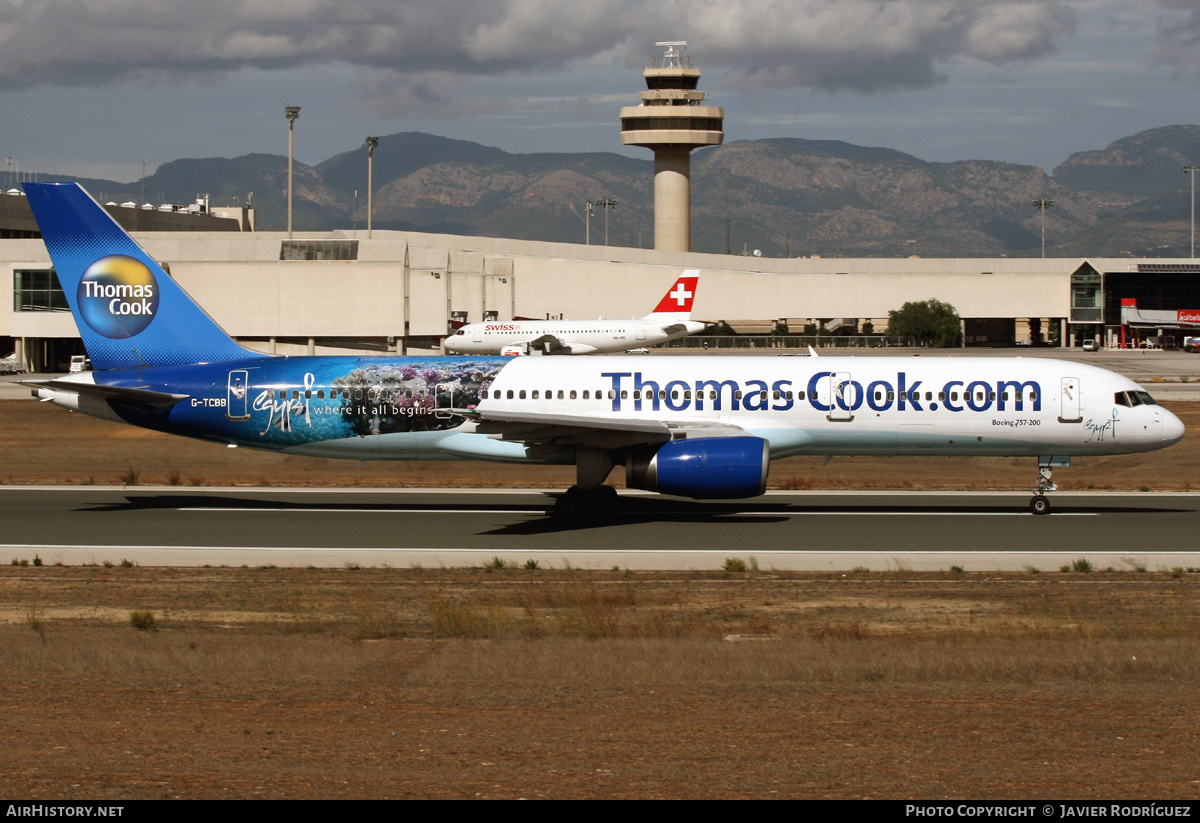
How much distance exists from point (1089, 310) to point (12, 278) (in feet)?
398

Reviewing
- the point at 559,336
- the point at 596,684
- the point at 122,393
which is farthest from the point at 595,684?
the point at 559,336

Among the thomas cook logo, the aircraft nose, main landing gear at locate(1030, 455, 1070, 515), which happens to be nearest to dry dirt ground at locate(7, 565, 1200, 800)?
main landing gear at locate(1030, 455, 1070, 515)

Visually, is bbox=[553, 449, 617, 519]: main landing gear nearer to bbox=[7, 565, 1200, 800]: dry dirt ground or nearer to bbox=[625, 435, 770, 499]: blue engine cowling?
bbox=[625, 435, 770, 499]: blue engine cowling

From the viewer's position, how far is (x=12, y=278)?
92812mm

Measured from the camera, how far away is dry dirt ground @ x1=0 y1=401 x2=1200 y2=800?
11.1m

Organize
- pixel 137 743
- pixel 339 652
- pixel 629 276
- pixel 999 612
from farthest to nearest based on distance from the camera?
pixel 629 276 → pixel 999 612 → pixel 339 652 → pixel 137 743

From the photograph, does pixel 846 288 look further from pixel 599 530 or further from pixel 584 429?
pixel 599 530

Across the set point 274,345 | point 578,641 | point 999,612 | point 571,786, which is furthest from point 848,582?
point 274,345

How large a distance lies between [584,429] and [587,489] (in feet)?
7.35

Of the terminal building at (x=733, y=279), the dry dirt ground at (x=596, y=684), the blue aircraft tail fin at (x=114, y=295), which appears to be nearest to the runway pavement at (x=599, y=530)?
the dry dirt ground at (x=596, y=684)

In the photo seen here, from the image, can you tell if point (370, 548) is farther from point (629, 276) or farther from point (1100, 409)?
point (629, 276)

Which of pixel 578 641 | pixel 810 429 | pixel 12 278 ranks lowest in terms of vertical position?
pixel 578 641

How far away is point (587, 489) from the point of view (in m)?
30.8

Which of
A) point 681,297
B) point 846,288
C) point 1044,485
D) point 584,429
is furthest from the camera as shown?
point 846,288
